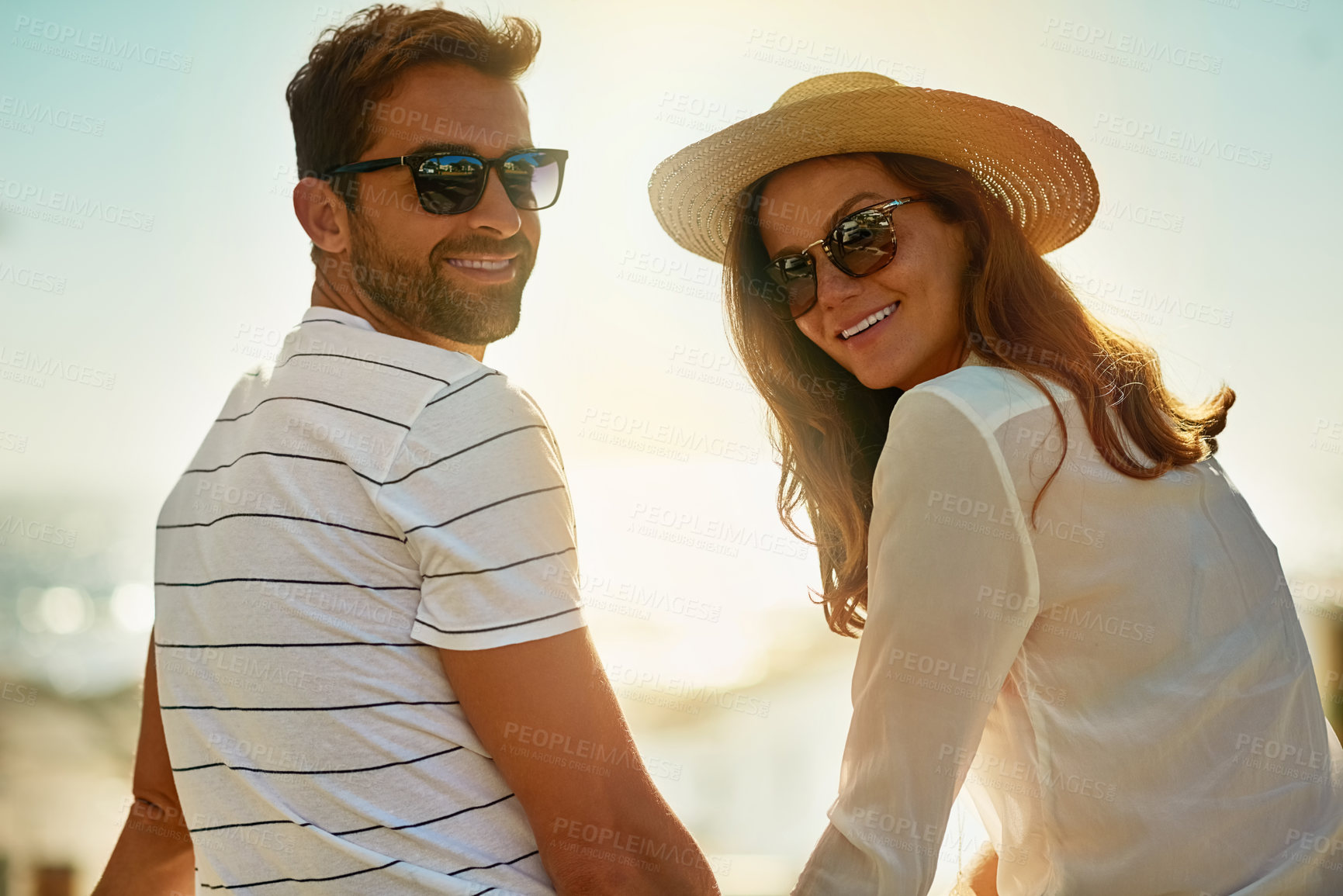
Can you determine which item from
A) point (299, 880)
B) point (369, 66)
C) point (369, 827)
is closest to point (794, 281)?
point (369, 66)

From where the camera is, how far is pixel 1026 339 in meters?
1.75

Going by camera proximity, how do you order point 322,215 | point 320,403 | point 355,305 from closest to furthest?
point 320,403 < point 355,305 < point 322,215

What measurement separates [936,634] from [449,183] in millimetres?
1366

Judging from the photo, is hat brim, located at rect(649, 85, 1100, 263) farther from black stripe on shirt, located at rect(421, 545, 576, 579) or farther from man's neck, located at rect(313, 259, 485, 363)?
black stripe on shirt, located at rect(421, 545, 576, 579)

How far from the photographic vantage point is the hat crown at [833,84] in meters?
2.06

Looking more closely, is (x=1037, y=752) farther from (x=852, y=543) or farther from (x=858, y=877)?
(x=852, y=543)

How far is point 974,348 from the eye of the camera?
1.78 metres

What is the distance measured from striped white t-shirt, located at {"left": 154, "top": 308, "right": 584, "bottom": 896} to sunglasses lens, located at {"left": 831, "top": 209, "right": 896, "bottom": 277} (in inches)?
31.2

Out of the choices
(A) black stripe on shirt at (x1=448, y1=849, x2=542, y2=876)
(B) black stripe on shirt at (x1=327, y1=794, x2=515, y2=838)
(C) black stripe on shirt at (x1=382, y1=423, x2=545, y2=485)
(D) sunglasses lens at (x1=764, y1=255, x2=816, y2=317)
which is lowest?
(A) black stripe on shirt at (x1=448, y1=849, x2=542, y2=876)

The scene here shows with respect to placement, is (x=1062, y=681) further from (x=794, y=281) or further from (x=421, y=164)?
(x=421, y=164)

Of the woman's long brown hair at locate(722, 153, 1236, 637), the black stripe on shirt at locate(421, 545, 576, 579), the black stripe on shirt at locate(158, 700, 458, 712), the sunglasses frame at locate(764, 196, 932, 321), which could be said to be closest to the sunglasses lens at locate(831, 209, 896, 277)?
the sunglasses frame at locate(764, 196, 932, 321)

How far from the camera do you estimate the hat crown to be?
6.75 feet

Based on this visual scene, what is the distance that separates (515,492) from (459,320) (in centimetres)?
62

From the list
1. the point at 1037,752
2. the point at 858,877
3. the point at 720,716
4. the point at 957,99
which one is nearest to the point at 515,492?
the point at 858,877
